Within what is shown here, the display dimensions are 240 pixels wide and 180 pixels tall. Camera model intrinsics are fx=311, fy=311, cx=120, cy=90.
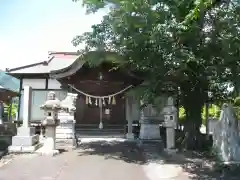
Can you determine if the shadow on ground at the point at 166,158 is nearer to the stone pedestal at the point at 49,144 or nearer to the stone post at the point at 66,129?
the stone post at the point at 66,129

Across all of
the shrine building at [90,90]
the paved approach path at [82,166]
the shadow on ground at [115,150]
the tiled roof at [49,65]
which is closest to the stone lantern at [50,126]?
the paved approach path at [82,166]

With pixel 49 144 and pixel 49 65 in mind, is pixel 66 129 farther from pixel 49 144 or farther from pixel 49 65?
pixel 49 65

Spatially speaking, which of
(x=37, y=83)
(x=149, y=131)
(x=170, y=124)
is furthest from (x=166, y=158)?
(x=37, y=83)

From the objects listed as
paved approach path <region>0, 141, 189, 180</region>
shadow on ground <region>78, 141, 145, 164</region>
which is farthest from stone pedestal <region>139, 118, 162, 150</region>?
paved approach path <region>0, 141, 189, 180</region>

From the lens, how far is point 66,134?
1605cm

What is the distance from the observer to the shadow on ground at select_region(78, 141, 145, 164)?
12.8 m

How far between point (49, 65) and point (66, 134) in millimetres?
9868

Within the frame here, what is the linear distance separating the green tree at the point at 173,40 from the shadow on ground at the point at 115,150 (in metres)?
2.57

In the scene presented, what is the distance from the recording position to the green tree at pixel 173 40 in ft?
35.5

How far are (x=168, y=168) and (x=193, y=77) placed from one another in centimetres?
433

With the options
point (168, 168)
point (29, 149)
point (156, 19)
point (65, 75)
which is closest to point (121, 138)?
point (65, 75)

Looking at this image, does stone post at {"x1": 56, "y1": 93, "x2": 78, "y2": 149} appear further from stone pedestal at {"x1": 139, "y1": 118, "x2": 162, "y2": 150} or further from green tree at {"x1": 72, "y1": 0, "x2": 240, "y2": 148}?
stone pedestal at {"x1": 139, "y1": 118, "x2": 162, "y2": 150}

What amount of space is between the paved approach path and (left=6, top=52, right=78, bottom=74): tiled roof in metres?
7.61

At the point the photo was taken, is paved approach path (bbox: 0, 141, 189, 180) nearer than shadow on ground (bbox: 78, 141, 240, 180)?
Yes
